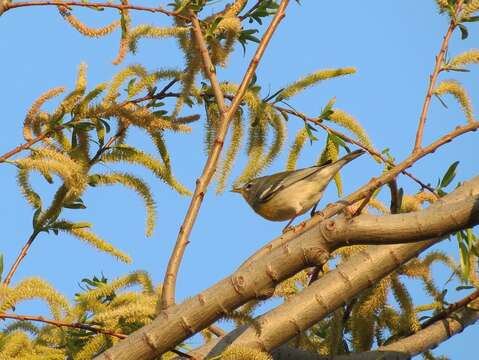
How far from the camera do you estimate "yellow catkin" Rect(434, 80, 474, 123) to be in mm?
5516

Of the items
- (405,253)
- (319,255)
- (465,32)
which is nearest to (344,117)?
(465,32)

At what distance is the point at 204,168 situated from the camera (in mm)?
4066

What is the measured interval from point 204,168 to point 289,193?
13.4 ft

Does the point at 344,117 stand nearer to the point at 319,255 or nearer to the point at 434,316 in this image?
the point at 434,316

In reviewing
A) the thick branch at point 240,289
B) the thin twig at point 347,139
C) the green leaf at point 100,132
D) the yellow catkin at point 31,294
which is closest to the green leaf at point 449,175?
the thin twig at point 347,139

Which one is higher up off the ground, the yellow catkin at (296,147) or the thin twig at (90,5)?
the thin twig at (90,5)

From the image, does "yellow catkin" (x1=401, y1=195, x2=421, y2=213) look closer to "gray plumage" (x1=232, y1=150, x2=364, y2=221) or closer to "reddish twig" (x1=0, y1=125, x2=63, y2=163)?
"gray plumage" (x1=232, y1=150, x2=364, y2=221)

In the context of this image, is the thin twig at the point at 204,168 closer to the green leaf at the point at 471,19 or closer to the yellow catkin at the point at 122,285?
the yellow catkin at the point at 122,285

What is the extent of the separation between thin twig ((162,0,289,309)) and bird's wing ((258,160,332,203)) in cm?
330

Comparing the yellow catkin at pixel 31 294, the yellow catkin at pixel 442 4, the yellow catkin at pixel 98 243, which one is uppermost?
the yellow catkin at pixel 442 4

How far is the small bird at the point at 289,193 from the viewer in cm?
770

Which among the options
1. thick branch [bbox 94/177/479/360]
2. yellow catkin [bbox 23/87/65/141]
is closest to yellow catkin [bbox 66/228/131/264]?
yellow catkin [bbox 23/87/65/141]

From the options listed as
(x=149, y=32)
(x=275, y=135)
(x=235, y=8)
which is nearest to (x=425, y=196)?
(x=275, y=135)

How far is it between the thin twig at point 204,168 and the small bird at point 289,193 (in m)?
2.72
